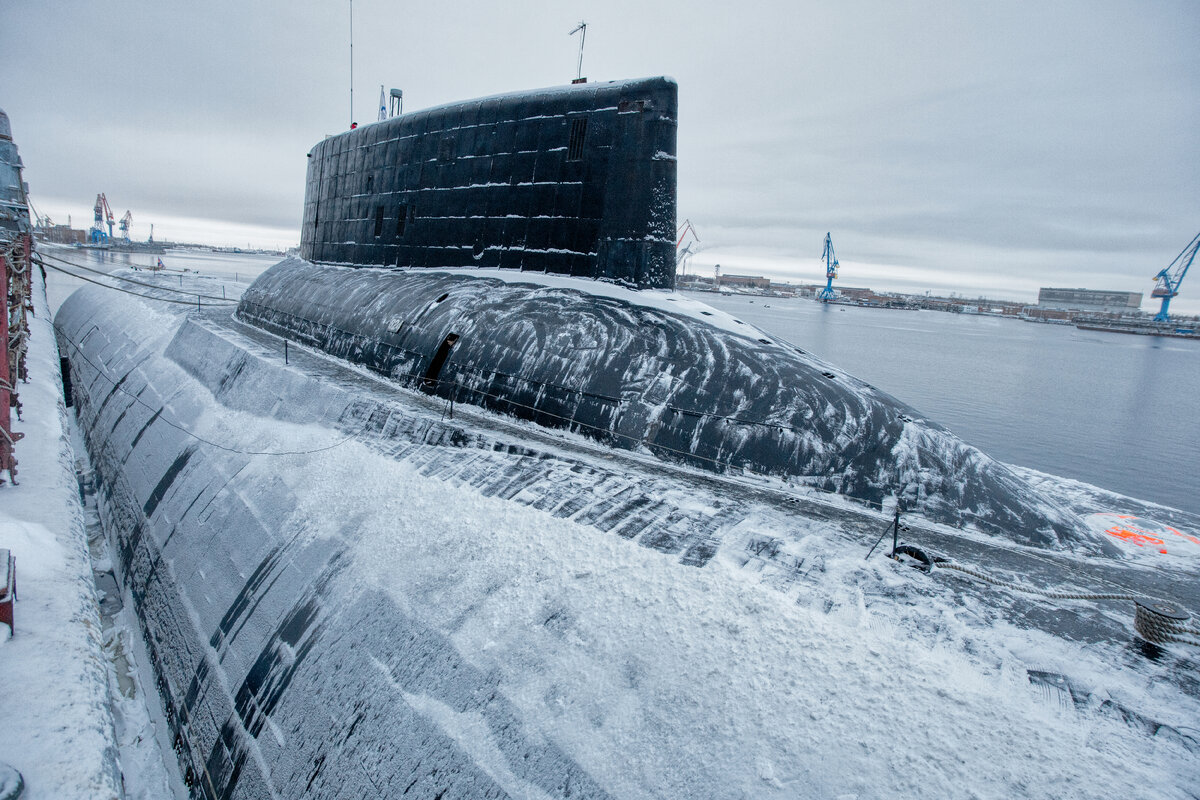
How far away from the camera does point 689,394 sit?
5.88m

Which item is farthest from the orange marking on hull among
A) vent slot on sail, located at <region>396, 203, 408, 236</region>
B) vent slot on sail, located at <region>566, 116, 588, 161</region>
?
vent slot on sail, located at <region>396, 203, 408, 236</region>

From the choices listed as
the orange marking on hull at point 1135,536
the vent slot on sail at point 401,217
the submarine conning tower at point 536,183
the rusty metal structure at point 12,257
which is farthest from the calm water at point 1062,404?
the rusty metal structure at point 12,257

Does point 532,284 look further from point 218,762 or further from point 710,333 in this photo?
point 218,762

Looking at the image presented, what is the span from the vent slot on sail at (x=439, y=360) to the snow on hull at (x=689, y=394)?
0.05 ft

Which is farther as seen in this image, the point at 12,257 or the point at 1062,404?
the point at 1062,404

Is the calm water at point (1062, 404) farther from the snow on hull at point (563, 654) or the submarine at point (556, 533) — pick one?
the snow on hull at point (563, 654)

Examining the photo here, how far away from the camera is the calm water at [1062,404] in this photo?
45.6ft

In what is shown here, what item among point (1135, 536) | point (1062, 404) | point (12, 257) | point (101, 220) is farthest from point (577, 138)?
point (101, 220)

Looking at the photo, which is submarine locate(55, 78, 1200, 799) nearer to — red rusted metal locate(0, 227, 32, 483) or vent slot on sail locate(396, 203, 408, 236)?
vent slot on sail locate(396, 203, 408, 236)

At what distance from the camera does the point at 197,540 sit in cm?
611

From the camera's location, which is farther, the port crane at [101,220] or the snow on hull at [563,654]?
the port crane at [101,220]

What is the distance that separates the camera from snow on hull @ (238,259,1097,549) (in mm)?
5066

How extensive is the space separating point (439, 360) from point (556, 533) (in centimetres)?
408

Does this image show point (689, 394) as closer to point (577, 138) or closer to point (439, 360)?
point (439, 360)
